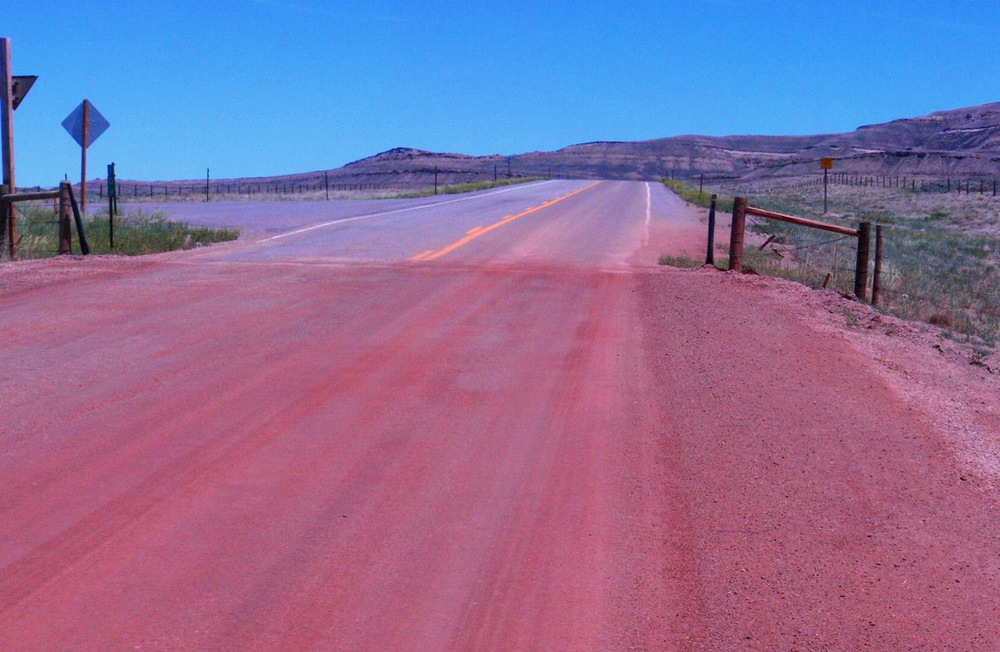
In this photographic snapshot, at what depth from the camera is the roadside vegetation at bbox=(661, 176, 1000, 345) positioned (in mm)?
17516

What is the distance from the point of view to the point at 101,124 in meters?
22.9

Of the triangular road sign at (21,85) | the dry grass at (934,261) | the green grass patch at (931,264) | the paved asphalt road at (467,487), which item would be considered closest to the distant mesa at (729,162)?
the dry grass at (934,261)

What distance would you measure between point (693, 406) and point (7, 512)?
5336 mm

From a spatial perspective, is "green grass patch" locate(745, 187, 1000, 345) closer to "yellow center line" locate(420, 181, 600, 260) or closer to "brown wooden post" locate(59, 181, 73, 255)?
"yellow center line" locate(420, 181, 600, 260)

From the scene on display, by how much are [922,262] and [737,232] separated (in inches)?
556

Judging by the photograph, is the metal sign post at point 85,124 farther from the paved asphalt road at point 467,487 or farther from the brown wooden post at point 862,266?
the brown wooden post at point 862,266

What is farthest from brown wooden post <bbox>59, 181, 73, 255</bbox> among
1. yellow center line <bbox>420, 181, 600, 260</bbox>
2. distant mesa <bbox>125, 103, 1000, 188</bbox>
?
distant mesa <bbox>125, 103, 1000, 188</bbox>

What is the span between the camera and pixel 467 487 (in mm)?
6859

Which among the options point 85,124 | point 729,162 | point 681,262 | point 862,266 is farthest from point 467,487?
point 729,162

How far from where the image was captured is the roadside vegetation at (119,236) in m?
18.9

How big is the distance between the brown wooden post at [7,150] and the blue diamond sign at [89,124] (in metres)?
3.57

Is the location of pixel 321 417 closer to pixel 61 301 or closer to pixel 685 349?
pixel 685 349

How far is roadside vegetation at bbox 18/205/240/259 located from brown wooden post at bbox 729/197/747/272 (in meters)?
10.5

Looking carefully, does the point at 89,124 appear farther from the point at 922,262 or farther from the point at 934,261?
the point at 934,261
